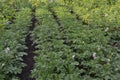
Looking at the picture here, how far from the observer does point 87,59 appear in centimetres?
514

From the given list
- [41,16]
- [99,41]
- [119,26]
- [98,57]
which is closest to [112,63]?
→ [98,57]

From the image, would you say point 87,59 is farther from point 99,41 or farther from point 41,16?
point 41,16

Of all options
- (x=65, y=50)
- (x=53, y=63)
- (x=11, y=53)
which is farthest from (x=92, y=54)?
(x=11, y=53)

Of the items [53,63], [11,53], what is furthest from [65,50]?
[11,53]

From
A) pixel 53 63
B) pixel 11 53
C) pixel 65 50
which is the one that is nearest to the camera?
pixel 53 63

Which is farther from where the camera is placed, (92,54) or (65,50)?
(65,50)

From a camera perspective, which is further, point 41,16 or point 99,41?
point 41,16

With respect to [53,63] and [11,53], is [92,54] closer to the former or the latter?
[53,63]

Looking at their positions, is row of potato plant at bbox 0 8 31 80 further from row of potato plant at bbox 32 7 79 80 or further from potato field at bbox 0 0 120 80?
row of potato plant at bbox 32 7 79 80

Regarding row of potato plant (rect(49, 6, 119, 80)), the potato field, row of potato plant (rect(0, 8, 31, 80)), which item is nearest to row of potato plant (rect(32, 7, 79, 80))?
the potato field

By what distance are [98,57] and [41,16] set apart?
3.71 m

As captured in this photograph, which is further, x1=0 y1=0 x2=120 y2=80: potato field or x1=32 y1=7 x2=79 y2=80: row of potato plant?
x1=0 y1=0 x2=120 y2=80: potato field

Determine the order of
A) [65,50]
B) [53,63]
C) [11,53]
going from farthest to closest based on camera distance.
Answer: [65,50]
[11,53]
[53,63]

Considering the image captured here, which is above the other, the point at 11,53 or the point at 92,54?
the point at 11,53
